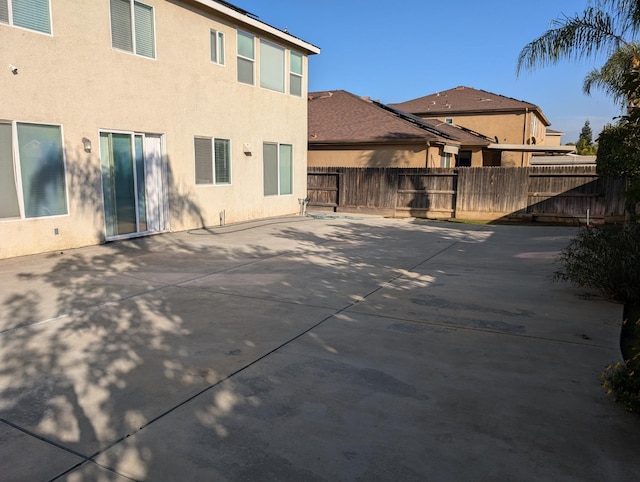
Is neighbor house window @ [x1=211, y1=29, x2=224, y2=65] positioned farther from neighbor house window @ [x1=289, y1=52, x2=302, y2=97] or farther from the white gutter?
neighbor house window @ [x1=289, y1=52, x2=302, y2=97]

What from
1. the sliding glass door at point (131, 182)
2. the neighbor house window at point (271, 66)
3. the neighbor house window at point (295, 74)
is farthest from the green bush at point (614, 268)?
the neighbor house window at point (295, 74)

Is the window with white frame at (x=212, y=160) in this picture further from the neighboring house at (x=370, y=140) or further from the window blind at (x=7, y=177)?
the neighboring house at (x=370, y=140)

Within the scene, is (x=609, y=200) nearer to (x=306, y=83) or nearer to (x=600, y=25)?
(x=600, y=25)

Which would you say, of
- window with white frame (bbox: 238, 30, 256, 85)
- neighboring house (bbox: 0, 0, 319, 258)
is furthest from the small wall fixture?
window with white frame (bbox: 238, 30, 256, 85)

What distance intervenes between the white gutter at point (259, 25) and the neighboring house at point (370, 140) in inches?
209

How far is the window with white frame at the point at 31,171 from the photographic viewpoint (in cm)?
848

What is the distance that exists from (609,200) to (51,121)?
51.0 ft

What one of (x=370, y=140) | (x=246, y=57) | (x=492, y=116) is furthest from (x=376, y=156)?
(x=492, y=116)

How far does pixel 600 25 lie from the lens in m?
9.54

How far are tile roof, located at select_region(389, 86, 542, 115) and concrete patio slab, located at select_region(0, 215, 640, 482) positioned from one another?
25721mm

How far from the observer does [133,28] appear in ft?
34.9

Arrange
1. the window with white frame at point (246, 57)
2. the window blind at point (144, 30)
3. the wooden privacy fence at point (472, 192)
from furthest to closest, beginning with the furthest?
the wooden privacy fence at point (472, 192) < the window with white frame at point (246, 57) < the window blind at point (144, 30)

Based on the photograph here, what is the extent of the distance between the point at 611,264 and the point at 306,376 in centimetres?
444

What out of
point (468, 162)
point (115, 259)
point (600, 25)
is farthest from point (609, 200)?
point (115, 259)
